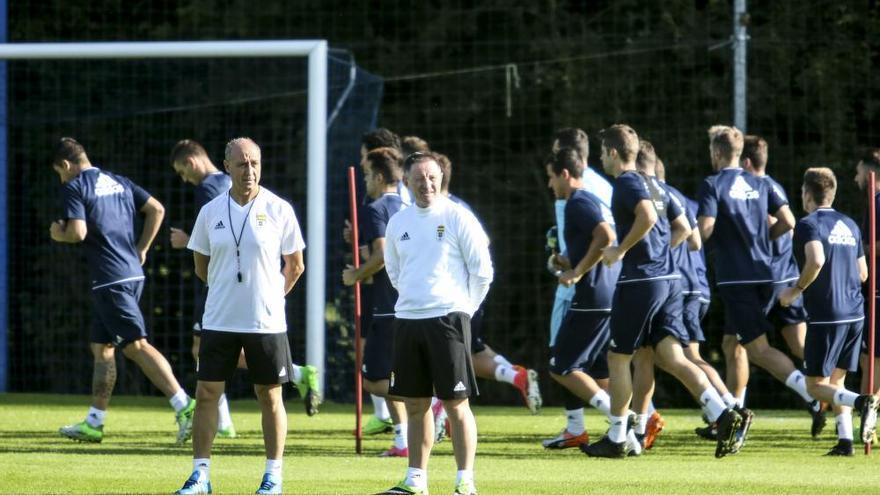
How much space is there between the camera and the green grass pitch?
26.8 feet

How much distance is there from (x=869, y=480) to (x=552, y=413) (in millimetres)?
5219

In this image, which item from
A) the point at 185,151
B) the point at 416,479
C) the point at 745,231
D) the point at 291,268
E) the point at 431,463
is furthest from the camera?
the point at 745,231

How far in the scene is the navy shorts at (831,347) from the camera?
10.2m

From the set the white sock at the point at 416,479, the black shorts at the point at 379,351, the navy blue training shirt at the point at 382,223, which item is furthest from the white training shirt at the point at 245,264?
the black shorts at the point at 379,351

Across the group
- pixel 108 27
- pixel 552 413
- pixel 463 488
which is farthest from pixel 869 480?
pixel 108 27

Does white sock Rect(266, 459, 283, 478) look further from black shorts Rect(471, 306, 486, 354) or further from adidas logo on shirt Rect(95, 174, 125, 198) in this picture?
adidas logo on shirt Rect(95, 174, 125, 198)

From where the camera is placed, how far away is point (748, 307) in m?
11.5

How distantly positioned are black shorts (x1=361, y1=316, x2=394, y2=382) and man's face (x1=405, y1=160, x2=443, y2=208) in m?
2.44

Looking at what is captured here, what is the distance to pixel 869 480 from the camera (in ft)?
27.9

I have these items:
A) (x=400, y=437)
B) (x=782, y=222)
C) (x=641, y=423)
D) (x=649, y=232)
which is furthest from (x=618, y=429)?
(x=782, y=222)

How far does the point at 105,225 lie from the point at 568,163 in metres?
3.31

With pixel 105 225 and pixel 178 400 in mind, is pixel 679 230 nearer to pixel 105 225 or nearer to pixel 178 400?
pixel 178 400

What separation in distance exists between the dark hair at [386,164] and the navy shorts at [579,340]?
1.47 m

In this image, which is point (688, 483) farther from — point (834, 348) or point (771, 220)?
point (771, 220)
